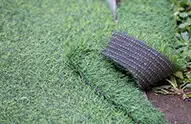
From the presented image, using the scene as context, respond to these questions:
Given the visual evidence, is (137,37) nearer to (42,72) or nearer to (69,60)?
(69,60)

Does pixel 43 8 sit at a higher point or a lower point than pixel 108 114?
higher

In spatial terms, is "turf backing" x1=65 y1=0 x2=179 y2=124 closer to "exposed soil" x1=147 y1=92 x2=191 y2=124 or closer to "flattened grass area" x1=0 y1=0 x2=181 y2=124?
"flattened grass area" x1=0 y1=0 x2=181 y2=124

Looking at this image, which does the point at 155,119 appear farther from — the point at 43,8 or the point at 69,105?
the point at 43,8

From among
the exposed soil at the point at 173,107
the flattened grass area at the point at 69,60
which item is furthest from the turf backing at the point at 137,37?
the exposed soil at the point at 173,107

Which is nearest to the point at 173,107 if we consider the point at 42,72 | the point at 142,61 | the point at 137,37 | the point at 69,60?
the point at 142,61

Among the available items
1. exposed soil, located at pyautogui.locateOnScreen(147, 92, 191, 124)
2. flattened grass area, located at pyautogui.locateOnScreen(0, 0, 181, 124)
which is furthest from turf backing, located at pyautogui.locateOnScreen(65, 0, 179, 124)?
exposed soil, located at pyautogui.locateOnScreen(147, 92, 191, 124)

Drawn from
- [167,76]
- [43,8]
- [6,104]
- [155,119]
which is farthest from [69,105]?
[43,8]
